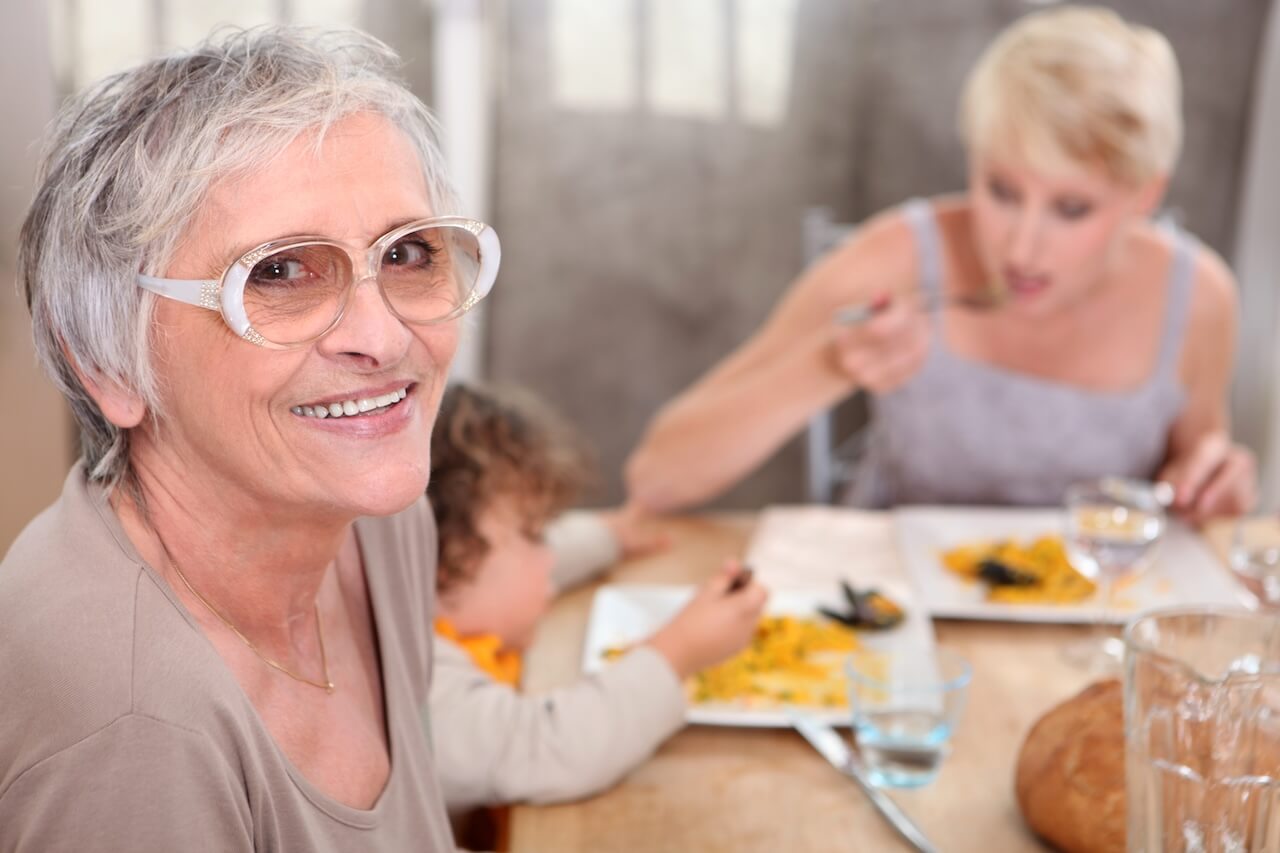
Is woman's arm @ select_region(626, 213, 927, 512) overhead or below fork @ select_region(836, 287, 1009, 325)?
below

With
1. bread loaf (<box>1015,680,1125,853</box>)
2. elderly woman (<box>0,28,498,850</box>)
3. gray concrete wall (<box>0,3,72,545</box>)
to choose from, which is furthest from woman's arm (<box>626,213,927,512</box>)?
gray concrete wall (<box>0,3,72,545</box>)

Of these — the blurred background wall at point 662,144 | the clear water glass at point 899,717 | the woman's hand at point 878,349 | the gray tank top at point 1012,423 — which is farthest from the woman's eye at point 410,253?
the blurred background wall at point 662,144

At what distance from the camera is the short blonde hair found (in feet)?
6.66

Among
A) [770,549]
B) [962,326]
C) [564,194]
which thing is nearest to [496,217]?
Answer: [564,194]

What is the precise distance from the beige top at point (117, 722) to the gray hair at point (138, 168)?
0.09m

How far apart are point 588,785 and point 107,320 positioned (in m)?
0.59

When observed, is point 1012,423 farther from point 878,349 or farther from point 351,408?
point 351,408

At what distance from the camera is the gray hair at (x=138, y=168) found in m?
0.83

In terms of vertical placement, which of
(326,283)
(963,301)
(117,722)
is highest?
(326,283)

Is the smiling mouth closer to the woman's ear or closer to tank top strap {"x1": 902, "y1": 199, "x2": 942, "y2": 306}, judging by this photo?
the woman's ear

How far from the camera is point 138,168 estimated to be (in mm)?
825

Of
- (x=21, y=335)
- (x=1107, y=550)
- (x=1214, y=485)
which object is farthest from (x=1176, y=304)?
(x=21, y=335)

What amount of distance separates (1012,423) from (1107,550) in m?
0.85

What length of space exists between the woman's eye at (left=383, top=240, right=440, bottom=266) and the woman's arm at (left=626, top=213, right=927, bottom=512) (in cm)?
109
